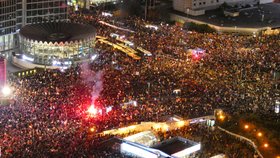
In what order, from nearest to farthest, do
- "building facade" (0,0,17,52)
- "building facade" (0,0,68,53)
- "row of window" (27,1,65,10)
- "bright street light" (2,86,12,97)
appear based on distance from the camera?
"bright street light" (2,86,12,97) < "building facade" (0,0,17,52) < "building facade" (0,0,68,53) < "row of window" (27,1,65,10)

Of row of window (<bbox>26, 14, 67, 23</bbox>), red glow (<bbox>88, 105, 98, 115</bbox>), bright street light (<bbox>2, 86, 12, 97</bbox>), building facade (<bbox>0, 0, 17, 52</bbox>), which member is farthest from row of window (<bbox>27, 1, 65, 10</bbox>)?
red glow (<bbox>88, 105, 98, 115</bbox>)

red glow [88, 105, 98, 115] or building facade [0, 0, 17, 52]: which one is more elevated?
building facade [0, 0, 17, 52]

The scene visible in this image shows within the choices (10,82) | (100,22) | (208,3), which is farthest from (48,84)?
(208,3)

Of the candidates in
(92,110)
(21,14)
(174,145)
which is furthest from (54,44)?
(174,145)

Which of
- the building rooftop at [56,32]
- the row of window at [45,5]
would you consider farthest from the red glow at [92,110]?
the row of window at [45,5]

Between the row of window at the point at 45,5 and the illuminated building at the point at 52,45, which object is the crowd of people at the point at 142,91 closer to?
the illuminated building at the point at 52,45

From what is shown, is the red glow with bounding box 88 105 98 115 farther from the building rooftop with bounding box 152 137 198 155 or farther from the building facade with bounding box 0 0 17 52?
the building facade with bounding box 0 0 17 52
